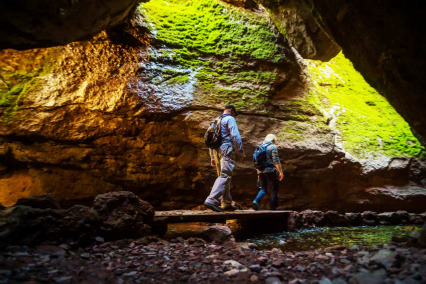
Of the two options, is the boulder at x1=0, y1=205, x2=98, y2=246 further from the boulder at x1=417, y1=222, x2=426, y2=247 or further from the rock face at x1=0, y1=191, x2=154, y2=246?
the boulder at x1=417, y1=222, x2=426, y2=247

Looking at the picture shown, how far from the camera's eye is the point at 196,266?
261 centimetres

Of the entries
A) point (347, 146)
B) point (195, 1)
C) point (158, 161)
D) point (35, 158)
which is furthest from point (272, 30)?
point (35, 158)

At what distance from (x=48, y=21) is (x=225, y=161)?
4.03 meters

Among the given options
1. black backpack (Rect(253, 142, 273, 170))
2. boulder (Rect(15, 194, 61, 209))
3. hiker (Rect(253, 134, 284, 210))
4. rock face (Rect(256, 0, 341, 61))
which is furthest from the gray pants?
rock face (Rect(256, 0, 341, 61))

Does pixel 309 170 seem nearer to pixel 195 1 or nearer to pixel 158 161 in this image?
pixel 158 161

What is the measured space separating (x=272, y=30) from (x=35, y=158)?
367 inches

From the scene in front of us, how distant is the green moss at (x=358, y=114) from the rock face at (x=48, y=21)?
802cm

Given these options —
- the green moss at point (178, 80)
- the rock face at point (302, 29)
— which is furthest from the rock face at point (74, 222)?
the rock face at point (302, 29)

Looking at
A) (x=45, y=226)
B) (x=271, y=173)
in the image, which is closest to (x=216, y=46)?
(x=271, y=173)

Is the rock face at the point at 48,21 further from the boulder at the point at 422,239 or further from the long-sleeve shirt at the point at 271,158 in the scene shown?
the boulder at the point at 422,239

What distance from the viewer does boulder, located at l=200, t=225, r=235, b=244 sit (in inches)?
156

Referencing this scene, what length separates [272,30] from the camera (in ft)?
30.5

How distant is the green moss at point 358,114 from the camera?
8.34 meters

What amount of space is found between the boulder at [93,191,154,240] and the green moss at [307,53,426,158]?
7465 mm
